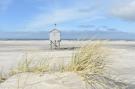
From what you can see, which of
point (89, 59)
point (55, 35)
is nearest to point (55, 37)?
point (55, 35)

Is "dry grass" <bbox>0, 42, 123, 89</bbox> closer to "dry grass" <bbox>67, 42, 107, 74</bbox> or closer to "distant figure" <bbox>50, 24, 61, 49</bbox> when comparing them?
"dry grass" <bbox>67, 42, 107, 74</bbox>

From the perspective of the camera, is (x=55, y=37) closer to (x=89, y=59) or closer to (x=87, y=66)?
(x=89, y=59)

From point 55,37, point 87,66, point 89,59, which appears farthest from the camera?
point 55,37

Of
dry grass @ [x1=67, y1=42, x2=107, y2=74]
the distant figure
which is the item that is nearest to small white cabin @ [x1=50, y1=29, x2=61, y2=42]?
the distant figure

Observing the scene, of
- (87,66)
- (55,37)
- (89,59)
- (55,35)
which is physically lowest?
(87,66)

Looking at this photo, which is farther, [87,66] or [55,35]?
[55,35]

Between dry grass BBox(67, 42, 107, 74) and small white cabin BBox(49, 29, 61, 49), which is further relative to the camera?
small white cabin BBox(49, 29, 61, 49)

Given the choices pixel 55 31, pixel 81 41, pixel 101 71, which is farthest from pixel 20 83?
pixel 55 31

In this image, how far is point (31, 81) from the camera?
376 inches

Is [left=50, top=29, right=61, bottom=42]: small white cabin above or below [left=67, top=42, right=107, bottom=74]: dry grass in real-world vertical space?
above

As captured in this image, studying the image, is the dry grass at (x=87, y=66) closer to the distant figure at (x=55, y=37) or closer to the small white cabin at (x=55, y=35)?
the distant figure at (x=55, y=37)

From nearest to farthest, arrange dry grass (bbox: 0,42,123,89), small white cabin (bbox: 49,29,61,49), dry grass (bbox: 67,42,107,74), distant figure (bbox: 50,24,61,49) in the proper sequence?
dry grass (bbox: 0,42,123,89) < dry grass (bbox: 67,42,107,74) < distant figure (bbox: 50,24,61,49) < small white cabin (bbox: 49,29,61,49)

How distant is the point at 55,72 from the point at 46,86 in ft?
3.73

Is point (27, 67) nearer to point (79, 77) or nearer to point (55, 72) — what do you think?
point (55, 72)
